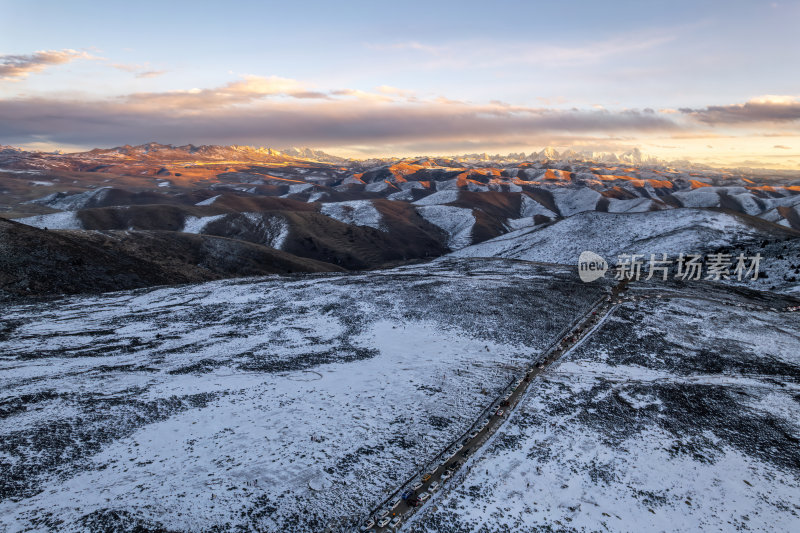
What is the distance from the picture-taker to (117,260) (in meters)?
62.3

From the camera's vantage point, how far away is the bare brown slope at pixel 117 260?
170 ft

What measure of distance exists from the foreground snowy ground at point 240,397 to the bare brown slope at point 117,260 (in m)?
7.83

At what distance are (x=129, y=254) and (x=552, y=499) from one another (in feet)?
232

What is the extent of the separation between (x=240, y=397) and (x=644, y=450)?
22.9m

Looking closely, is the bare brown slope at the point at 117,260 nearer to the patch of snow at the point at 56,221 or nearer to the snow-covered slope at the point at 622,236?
the patch of snow at the point at 56,221

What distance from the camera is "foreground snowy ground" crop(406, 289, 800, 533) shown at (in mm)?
17141

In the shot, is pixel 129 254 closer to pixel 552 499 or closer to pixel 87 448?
pixel 87 448

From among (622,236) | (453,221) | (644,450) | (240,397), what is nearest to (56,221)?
(240,397)

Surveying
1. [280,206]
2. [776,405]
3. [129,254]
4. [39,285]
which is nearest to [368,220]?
[280,206]

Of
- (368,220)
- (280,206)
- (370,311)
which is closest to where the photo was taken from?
(370,311)

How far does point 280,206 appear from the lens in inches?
6491

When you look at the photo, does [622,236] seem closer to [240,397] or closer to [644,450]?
[644,450]

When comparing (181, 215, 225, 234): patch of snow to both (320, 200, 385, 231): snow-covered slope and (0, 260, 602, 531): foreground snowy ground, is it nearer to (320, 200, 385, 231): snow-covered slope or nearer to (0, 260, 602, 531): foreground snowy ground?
(320, 200, 385, 231): snow-covered slope

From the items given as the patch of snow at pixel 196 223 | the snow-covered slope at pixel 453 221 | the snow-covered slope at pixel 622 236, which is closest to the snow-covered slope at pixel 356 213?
the snow-covered slope at pixel 453 221
